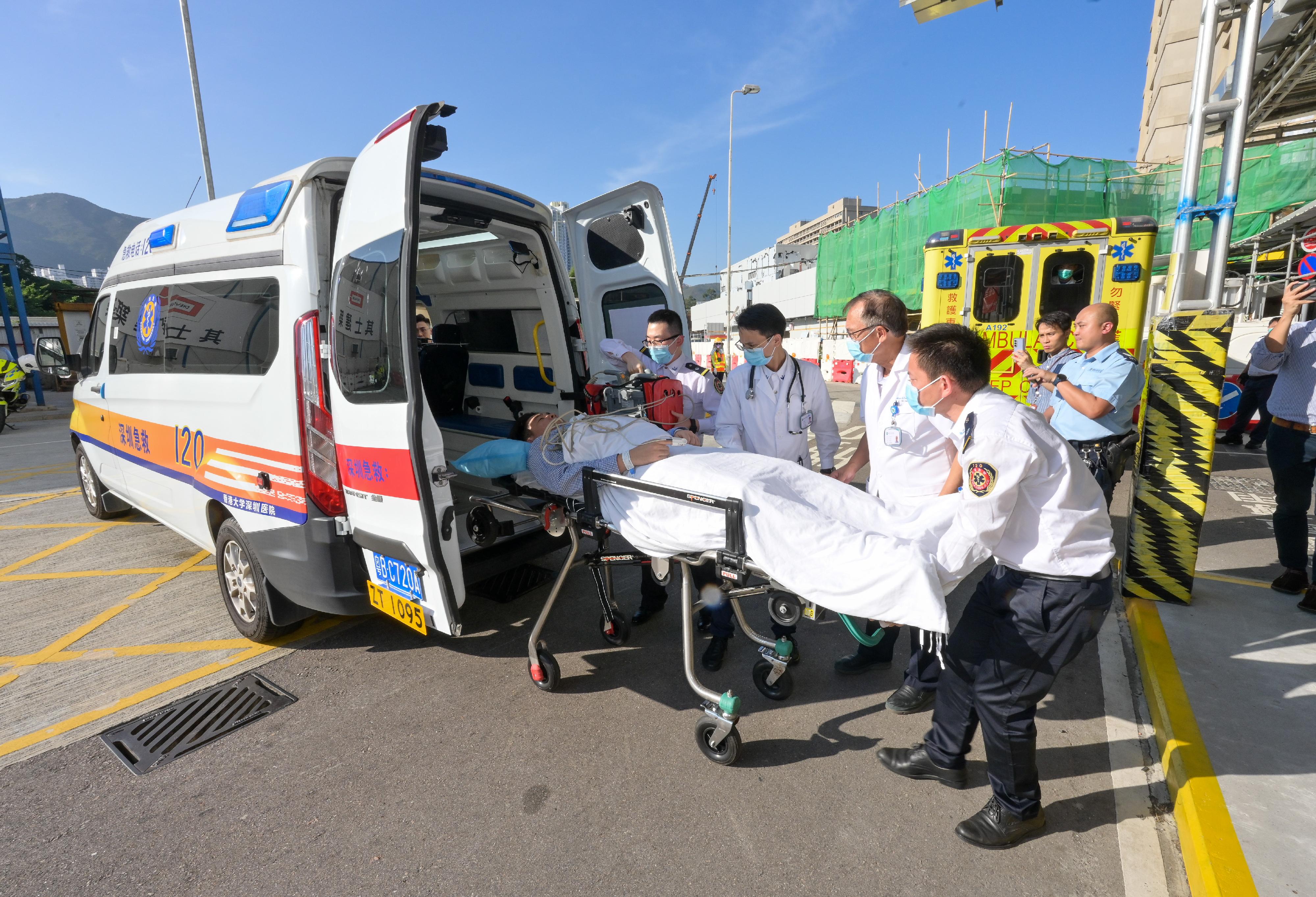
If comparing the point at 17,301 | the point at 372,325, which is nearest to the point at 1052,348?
the point at 372,325

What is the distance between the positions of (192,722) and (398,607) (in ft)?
3.67

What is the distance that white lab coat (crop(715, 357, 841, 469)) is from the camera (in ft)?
10.6

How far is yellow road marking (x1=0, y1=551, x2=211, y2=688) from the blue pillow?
2340mm

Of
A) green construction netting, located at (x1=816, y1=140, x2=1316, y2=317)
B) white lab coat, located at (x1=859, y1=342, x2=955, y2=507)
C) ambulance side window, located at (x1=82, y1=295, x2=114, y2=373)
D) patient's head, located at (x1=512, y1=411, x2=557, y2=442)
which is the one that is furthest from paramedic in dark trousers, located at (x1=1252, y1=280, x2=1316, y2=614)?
green construction netting, located at (x1=816, y1=140, x2=1316, y2=317)

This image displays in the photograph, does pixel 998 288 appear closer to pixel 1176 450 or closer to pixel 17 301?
pixel 1176 450

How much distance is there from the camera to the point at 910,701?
2854 mm

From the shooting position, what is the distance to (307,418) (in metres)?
2.72

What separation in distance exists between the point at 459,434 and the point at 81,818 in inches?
139

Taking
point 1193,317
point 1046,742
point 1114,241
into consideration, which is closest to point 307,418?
point 1046,742

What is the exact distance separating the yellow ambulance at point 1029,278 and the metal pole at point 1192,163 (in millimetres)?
2581

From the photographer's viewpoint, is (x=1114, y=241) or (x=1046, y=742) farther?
(x=1114, y=241)

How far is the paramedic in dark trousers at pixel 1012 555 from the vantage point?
1910 mm

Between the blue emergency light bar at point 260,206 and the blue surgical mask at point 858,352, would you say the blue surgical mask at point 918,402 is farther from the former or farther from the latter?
the blue emergency light bar at point 260,206

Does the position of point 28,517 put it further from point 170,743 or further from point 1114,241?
point 1114,241
